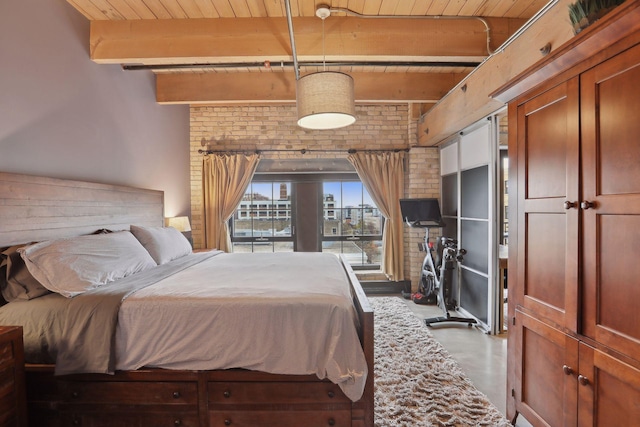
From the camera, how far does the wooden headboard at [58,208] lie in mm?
1997

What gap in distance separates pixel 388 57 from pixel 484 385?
2.88 metres

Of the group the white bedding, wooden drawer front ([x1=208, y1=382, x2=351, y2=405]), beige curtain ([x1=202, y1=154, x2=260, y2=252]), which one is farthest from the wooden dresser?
beige curtain ([x1=202, y1=154, x2=260, y2=252])

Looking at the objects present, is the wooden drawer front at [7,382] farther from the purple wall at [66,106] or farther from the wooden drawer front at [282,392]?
the purple wall at [66,106]

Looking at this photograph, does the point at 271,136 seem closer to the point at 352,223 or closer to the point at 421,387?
the point at 352,223

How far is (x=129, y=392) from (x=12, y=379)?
0.54 m

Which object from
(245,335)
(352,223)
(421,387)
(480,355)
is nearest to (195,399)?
(245,335)

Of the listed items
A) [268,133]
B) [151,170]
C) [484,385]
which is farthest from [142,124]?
[484,385]

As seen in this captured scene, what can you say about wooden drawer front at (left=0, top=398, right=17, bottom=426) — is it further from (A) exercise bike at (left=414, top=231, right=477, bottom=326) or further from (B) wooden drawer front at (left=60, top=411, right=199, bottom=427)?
(A) exercise bike at (left=414, top=231, right=477, bottom=326)

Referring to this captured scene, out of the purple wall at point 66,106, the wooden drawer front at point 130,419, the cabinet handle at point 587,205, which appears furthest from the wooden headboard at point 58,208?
the cabinet handle at point 587,205

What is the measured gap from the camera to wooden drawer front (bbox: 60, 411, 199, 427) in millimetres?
1792

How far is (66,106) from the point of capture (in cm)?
256

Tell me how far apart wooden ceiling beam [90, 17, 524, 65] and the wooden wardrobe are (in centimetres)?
135

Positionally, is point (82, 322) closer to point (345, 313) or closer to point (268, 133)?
point (345, 313)

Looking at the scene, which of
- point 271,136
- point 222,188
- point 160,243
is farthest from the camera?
point 271,136
